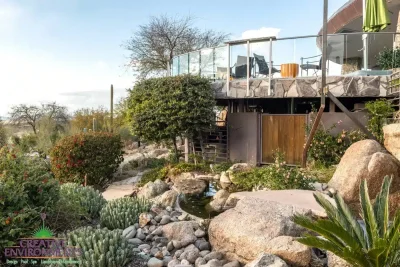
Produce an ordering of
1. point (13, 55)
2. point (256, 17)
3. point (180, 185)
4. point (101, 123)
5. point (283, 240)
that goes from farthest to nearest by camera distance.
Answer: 1. point (101, 123)
2. point (256, 17)
3. point (13, 55)
4. point (180, 185)
5. point (283, 240)

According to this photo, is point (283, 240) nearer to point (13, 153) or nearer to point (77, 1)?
point (13, 153)

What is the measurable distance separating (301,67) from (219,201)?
18.3 ft

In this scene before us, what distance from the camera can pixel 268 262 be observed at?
3.69m

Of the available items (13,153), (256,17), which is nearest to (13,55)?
(13,153)

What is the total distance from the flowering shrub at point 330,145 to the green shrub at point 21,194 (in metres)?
7.30

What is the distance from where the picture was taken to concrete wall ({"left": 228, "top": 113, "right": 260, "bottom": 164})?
1148 centimetres

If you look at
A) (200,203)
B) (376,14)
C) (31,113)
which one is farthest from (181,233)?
(31,113)

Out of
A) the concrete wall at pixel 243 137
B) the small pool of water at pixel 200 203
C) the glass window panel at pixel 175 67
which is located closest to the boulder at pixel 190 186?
the small pool of water at pixel 200 203

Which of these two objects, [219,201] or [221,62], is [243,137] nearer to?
[221,62]

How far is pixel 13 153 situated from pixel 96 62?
21.6 feet

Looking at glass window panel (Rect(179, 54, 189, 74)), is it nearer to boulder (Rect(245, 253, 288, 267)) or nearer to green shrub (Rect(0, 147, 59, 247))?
green shrub (Rect(0, 147, 59, 247))

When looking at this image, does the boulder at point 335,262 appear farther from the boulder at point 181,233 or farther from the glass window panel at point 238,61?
the glass window panel at point 238,61

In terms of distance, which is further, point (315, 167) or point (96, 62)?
point (96, 62)

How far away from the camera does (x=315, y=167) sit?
32.5 feet
